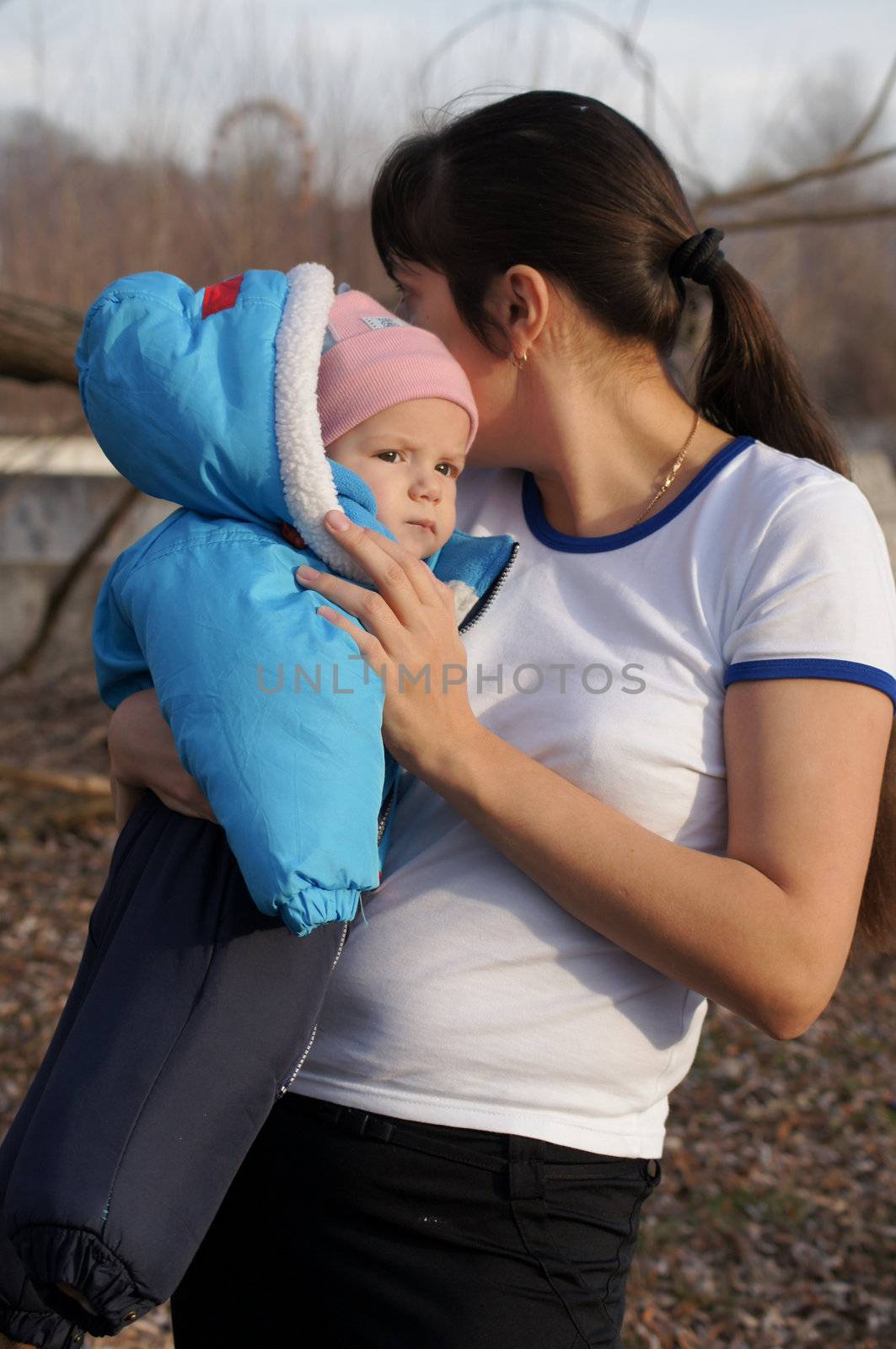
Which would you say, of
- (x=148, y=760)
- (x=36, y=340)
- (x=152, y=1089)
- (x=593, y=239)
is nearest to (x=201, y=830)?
(x=148, y=760)

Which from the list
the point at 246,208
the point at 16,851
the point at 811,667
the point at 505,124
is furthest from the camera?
the point at 246,208

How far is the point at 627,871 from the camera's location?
4.03ft

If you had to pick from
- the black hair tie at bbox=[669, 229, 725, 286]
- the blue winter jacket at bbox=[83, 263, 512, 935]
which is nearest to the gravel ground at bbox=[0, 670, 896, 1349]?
the blue winter jacket at bbox=[83, 263, 512, 935]

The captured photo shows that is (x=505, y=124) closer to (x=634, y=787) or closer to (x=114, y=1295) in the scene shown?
(x=634, y=787)

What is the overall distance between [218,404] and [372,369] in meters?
0.20

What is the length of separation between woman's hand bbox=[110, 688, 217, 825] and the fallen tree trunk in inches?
85.7

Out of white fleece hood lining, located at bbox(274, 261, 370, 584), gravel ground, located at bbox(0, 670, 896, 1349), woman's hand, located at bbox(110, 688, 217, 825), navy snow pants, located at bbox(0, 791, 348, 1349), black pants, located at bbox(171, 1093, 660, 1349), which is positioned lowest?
gravel ground, located at bbox(0, 670, 896, 1349)

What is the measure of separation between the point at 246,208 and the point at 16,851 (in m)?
3.48

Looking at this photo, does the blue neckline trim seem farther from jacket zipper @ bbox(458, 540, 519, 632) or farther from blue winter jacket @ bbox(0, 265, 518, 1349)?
blue winter jacket @ bbox(0, 265, 518, 1349)

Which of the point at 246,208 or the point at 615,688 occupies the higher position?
the point at 615,688

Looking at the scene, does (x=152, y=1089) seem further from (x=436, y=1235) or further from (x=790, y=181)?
(x=790, y=181)

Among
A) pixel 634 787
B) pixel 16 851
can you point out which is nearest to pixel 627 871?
pixel 634 787

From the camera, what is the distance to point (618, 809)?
51.8 inches

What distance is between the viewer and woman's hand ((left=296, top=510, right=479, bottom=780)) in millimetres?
1295
